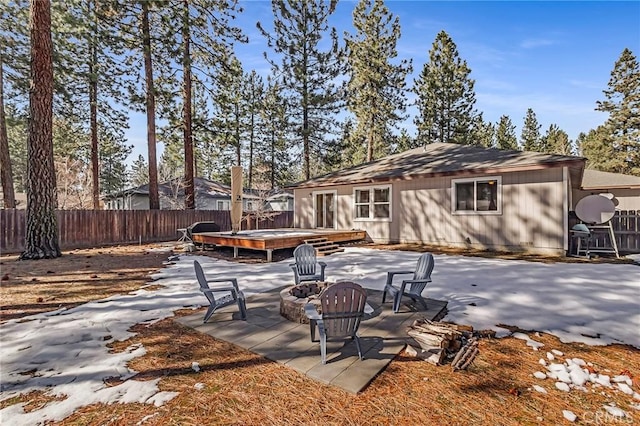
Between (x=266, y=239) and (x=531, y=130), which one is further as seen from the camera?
(x=531, y=130)

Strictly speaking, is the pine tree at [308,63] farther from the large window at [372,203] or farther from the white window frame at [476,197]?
the white window frame at [476,197]

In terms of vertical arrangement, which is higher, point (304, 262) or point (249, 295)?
point (304, 262)

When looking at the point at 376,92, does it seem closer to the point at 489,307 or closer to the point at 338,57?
the point at 338,57

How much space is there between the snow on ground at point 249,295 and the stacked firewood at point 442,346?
891 millimetres

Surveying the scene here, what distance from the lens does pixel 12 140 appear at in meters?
31.2

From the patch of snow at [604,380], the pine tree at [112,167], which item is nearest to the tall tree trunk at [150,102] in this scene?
the patch of snow at [604,380]

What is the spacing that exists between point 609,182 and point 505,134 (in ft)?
66.9

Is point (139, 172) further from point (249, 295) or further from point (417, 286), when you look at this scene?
point (417, 286)

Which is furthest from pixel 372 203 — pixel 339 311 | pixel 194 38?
pixel 194 38

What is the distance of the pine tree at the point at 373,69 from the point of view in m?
20.6

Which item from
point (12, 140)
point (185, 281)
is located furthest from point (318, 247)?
point (12, 140)

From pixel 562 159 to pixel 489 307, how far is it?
6446mm

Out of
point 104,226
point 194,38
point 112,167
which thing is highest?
point 194,38

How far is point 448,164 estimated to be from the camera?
10938mm
